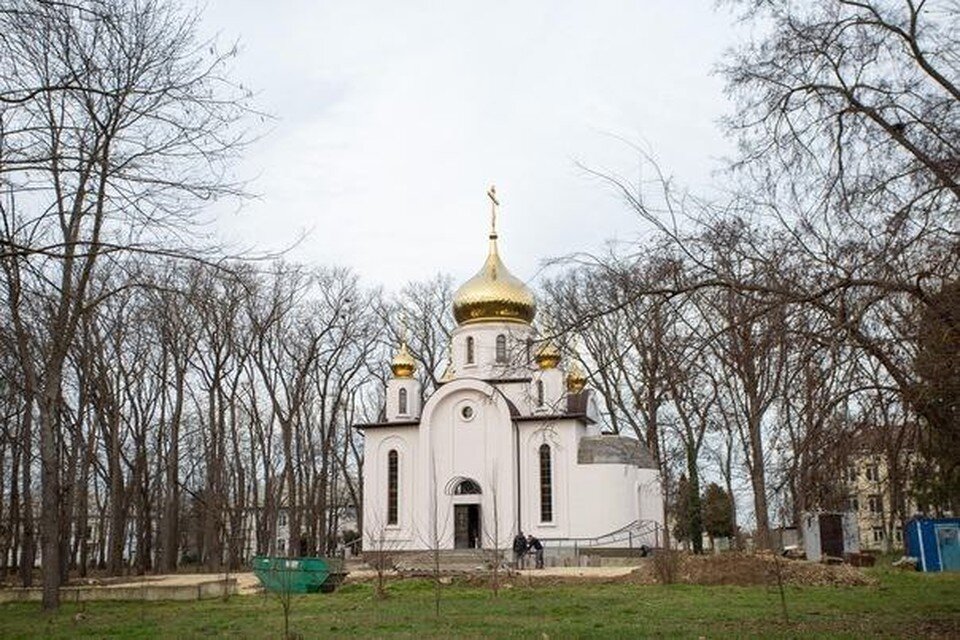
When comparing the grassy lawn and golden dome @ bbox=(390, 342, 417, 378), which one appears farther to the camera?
golden dome @ bbox=(390, 342, 417, 378)

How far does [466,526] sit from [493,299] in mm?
8967

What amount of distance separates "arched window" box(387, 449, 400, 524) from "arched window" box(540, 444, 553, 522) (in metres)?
5.37

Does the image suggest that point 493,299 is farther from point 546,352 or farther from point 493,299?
point 546,352

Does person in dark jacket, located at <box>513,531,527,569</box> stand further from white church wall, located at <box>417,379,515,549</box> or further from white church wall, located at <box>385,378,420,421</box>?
white church wall, located at <box>385,378,420,421</box>

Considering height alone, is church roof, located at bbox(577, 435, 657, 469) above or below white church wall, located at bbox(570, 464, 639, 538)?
above

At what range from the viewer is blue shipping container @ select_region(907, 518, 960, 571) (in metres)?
26.6

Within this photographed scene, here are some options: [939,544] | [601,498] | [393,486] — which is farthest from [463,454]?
[939,544]

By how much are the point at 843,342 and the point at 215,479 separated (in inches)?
1287

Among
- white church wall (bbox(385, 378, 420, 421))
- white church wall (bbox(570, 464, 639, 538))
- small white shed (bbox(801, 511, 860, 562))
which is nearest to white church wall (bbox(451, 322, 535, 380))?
white church wall (bbox(385, 378, 420, 421))

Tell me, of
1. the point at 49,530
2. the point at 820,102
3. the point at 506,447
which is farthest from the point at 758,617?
the point at 506,447

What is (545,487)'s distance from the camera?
3575 cm

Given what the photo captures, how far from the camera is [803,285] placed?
29.1 feet

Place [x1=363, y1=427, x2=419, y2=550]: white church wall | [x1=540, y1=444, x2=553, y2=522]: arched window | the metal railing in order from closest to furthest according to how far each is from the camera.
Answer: the metal railing, [x1=540, y1=444, x2=553, y2=522]: arched window, [x1=363, y1=427, x2=419, y2=550]: white church wall

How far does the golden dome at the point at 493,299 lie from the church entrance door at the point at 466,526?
299 inches
